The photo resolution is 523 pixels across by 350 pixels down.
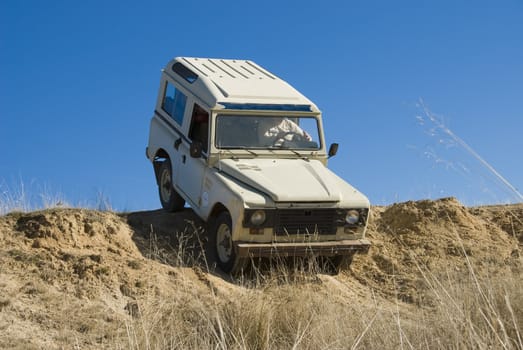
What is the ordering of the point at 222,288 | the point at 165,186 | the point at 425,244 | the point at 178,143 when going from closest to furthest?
the point at 222,288, the point at 178,143, the point at 425,244, the point at 165,186

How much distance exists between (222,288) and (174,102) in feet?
14.3

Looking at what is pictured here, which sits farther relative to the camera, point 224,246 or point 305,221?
point 224,246

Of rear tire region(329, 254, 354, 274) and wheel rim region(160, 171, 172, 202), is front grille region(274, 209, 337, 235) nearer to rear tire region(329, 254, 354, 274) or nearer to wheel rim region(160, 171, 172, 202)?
rear tire region(329, 254, 354, 274)

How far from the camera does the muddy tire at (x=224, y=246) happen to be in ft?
42.1

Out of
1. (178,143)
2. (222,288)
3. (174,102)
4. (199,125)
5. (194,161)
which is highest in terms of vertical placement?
(174,102)

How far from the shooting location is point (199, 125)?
14.6 metres

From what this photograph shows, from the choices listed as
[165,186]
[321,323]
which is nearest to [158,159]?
[165,186]

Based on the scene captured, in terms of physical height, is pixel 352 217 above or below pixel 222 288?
above

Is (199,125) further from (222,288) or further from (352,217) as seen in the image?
(222,288)

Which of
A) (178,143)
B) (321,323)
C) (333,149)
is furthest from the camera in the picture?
(178,143)

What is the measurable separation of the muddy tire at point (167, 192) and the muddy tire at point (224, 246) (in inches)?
76.3

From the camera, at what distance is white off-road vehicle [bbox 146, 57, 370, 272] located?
41.3 feet

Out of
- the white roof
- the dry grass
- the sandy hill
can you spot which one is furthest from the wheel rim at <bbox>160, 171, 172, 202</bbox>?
the dry grass

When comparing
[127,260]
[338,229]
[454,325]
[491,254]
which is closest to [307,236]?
[338,229]
